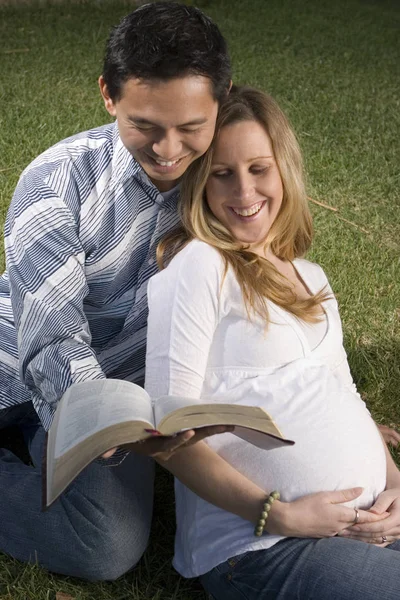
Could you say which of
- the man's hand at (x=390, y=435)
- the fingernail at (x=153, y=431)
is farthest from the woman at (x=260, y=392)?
the man's hand at (x=390, y=435)

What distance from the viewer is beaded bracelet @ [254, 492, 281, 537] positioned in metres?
1.91

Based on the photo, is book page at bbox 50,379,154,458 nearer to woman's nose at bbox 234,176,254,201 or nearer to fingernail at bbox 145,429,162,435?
fingernail at bbox 145,429,162,435

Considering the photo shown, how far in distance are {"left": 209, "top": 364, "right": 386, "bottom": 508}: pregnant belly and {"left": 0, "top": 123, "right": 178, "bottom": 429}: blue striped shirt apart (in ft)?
1.27

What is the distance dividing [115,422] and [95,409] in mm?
106

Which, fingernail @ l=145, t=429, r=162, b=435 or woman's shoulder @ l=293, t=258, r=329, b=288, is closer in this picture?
fingernail @ l=145, t=429, r=162, b=435

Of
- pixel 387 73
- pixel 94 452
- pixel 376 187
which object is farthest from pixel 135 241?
pixel 387 73

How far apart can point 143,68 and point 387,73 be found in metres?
5.26

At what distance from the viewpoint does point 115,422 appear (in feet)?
5.28

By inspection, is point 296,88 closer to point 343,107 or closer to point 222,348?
point 343,107

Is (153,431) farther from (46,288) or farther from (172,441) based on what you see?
(46,288)

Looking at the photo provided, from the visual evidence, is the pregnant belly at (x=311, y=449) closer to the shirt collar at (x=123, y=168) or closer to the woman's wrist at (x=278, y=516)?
the woman's wrist at (x=278, y=516)

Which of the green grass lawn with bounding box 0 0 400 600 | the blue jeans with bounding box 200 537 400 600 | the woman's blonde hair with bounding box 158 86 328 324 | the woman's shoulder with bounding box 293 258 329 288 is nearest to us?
the blue jeans with bounding box 200 537 400 600

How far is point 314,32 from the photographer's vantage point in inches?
301

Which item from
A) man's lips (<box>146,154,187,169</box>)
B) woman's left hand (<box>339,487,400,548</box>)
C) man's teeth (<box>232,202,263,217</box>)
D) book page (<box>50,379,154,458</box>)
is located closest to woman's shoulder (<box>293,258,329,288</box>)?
man's teeth (<box>232,202,263,217</box>)
